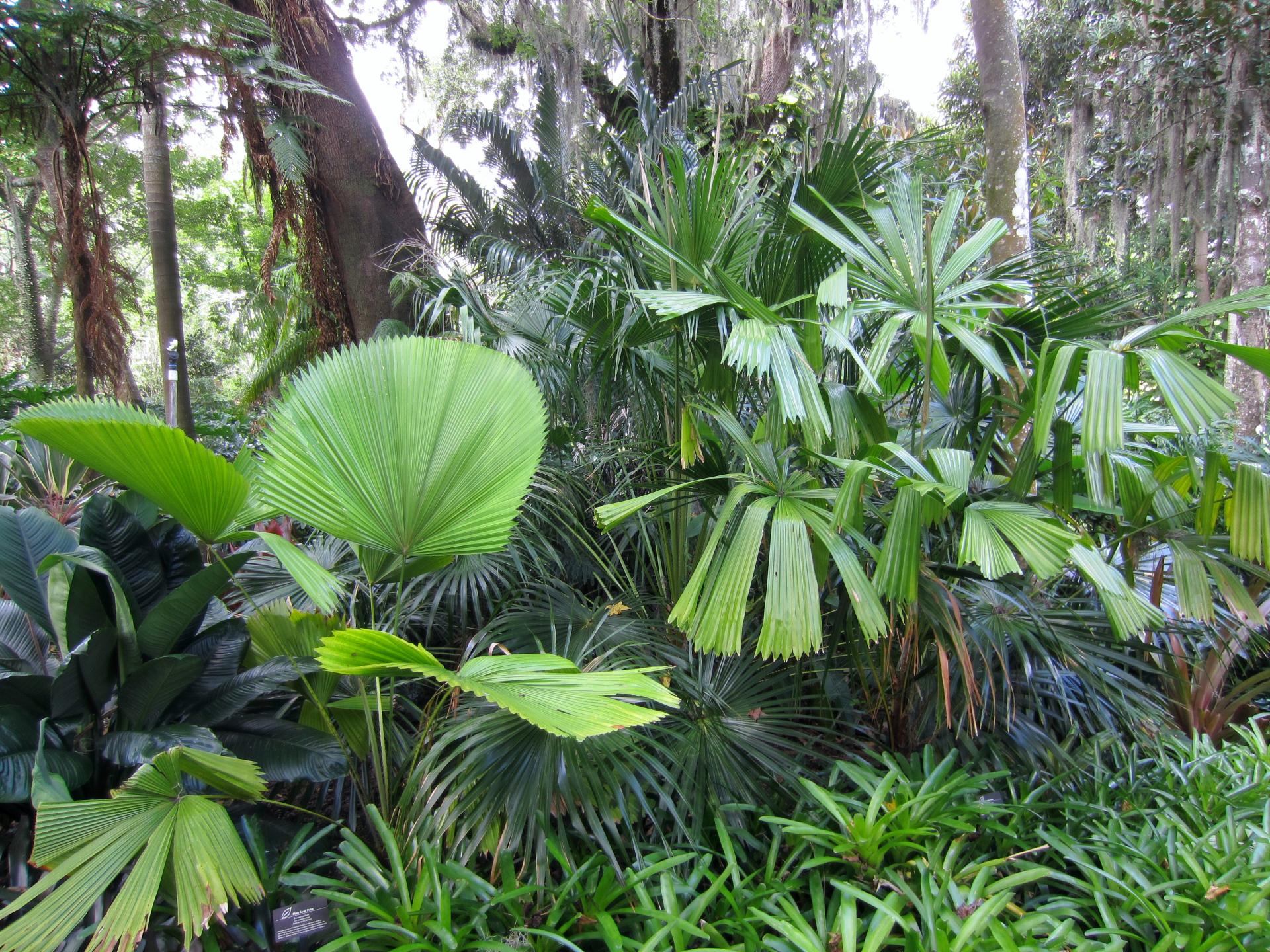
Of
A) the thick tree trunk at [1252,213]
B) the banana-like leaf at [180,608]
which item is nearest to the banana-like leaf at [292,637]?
the banana-like leaf at [180,608]

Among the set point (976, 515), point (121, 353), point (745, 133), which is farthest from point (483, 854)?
point (745, 133)

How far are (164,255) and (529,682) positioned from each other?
3577 millimetres

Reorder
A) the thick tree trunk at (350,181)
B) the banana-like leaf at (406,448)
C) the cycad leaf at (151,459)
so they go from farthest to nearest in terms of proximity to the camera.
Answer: the thick tree trunk at (350,181)
the banana-like leaf at (406,448)
the cycad leaf at (151,459)

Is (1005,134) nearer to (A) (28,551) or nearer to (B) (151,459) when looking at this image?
(B) (151,459)

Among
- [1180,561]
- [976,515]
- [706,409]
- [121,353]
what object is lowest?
[1180,561]

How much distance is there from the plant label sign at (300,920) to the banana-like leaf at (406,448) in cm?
72

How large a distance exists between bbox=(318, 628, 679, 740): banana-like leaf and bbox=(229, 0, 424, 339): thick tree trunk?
11.5 feet

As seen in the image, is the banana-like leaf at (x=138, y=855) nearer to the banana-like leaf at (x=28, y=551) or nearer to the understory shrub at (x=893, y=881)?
the understory shrub at (x=893, y=881)

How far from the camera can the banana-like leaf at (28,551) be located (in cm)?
162

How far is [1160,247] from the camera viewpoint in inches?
400

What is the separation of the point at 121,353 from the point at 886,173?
4702mm

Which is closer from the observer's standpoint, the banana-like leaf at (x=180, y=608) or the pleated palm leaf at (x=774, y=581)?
the pleated palm leaf at (x=774, y=581)

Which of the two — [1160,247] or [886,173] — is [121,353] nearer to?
[886,173]

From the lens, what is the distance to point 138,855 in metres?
1.33
